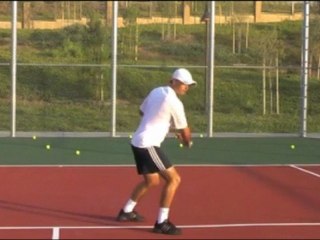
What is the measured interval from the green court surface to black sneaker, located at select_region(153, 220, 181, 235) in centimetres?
613

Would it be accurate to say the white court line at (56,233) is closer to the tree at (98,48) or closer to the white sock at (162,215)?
the white sock at (162,215)

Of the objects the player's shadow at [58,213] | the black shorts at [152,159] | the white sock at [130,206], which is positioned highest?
the black shorts at [152,159]

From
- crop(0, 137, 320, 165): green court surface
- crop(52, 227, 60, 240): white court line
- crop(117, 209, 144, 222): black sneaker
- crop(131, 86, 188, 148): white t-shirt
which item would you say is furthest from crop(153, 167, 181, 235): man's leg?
crop(0, 137, 320, 165): green court surface

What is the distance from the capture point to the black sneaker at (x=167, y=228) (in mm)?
8688

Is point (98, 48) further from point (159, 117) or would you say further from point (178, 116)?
point (178, 116)

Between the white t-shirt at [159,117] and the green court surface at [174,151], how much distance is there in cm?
601

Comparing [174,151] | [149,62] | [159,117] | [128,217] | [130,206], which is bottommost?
[174,151]

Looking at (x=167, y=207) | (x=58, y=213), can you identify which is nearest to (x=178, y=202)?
(x=58, y=213)

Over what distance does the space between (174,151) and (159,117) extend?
8155 mm

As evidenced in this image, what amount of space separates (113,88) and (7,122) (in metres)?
3.53

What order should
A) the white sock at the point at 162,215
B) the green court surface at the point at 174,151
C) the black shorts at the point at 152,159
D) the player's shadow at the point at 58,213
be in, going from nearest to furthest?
the white sock at the point at 162,215 < the black shorts at the point at 152,159 < the player's shadow at the point at 58,213 < the green court surface at the point at 174,151

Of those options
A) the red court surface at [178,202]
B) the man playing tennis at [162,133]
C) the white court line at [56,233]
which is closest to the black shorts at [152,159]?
the man playing tennis at [162,133]

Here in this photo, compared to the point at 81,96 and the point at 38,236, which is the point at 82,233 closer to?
the point at 38,236

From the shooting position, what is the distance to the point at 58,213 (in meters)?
9.98
